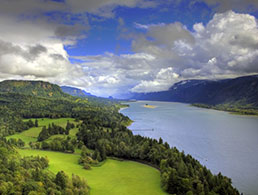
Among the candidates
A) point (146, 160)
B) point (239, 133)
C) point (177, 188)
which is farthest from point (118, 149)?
point (239, 133)

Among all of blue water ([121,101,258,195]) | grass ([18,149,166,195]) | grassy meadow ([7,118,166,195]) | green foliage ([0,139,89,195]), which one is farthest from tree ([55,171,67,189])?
blue water ([121,101,258,195])

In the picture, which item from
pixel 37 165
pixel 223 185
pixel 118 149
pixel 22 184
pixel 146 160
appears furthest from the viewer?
pixel 118 149

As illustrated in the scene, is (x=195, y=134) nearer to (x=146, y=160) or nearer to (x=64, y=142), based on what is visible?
(x=146, y=160)

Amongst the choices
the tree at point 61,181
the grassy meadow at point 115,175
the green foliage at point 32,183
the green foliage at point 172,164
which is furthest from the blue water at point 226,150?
the tree at point 61,181

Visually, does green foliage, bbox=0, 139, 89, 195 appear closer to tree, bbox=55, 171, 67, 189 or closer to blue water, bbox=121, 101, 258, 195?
tree, bbox=55, 171, 67, 189

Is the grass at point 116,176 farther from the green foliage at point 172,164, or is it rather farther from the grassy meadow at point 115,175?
the green foliage at point 172,164

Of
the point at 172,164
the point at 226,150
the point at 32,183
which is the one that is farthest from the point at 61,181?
the point at 226,150

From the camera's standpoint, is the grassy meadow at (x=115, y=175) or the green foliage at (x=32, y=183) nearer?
the green foliage at (x=32, y=183)

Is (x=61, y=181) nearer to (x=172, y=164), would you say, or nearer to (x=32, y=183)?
(x=32, y=183)
